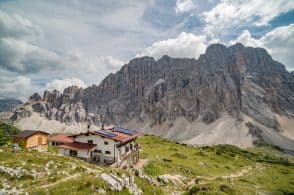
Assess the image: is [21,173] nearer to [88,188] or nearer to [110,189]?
[88,188]

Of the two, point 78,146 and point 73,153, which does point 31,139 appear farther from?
point 78,146

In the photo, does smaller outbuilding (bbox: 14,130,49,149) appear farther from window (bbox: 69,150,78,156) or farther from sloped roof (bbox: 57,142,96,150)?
window (bbox: 69,150,78,156)

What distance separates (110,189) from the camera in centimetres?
3109

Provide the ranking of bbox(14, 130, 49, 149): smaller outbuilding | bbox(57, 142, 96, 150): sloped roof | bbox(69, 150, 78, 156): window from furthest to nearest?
bbox(69, 150, 78, 156): window
bbox(57, 142, 96, 150): sloped roof
bbox(14, 130, 49, 149): smaller outbuilding

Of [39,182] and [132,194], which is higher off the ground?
[39,182]

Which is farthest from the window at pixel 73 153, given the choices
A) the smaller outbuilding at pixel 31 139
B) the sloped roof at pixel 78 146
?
the smaller outbuilding at pixel 31 139

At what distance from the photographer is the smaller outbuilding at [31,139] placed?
51188 mm

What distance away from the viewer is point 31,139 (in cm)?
5309

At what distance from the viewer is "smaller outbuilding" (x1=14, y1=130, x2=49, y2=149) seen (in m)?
51.2

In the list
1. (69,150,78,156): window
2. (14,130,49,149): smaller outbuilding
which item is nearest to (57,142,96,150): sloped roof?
(69,150,78,156): window

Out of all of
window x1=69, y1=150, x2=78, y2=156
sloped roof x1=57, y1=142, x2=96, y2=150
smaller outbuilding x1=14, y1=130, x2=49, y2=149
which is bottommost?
window x1=69, y1=150, x2=78, y2=156

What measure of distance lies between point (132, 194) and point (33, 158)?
16.5 m

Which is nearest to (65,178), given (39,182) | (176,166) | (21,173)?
(39,182)

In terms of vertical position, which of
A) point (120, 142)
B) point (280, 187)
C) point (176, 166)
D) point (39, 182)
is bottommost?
point (280, 187)
